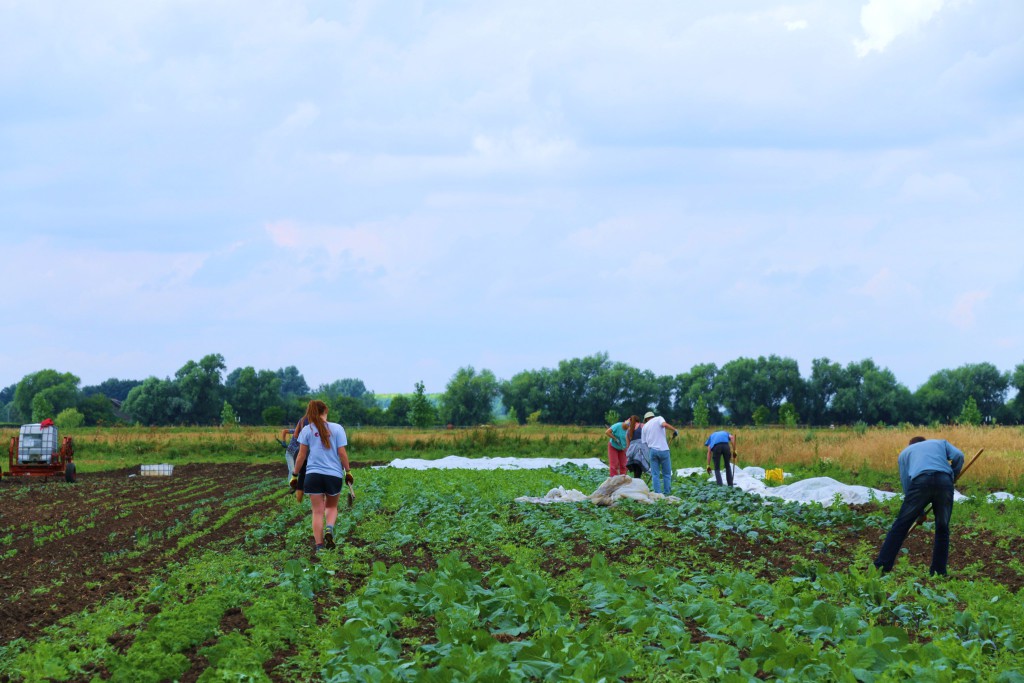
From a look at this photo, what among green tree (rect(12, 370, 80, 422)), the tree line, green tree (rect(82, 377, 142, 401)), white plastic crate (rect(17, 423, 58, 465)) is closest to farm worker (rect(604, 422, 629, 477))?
white plastic crate (rect(17, 423, 58, 465))

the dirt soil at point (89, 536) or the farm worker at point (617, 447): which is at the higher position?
the farm worker at point (617, 447)

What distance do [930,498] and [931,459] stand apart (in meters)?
0.44

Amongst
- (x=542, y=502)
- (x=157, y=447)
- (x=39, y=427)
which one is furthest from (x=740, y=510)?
(x=157, y=447)

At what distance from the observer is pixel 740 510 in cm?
1648

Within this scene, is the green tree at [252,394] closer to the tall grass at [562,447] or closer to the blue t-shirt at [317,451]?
the tall grass at [562,447]

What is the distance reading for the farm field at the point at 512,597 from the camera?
6.36 m

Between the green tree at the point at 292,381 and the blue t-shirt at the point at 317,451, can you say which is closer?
the blue t-shirt at the point at 317,451

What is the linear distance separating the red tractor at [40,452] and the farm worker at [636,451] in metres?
16.8

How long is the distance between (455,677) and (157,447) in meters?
40.0

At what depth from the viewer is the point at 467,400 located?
10894 centimetres

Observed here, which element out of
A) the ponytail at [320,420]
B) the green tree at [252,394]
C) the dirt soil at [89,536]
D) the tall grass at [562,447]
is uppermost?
the green tree at [252,394]

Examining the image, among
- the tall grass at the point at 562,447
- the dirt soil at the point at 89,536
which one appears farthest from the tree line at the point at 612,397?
the dirt soil at the point at 89,536

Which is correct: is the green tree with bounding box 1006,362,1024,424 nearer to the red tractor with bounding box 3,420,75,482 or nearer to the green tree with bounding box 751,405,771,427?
the green tree with bounding box 751,405,771,427

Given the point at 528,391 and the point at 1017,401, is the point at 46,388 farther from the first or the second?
the point at 1017,401
